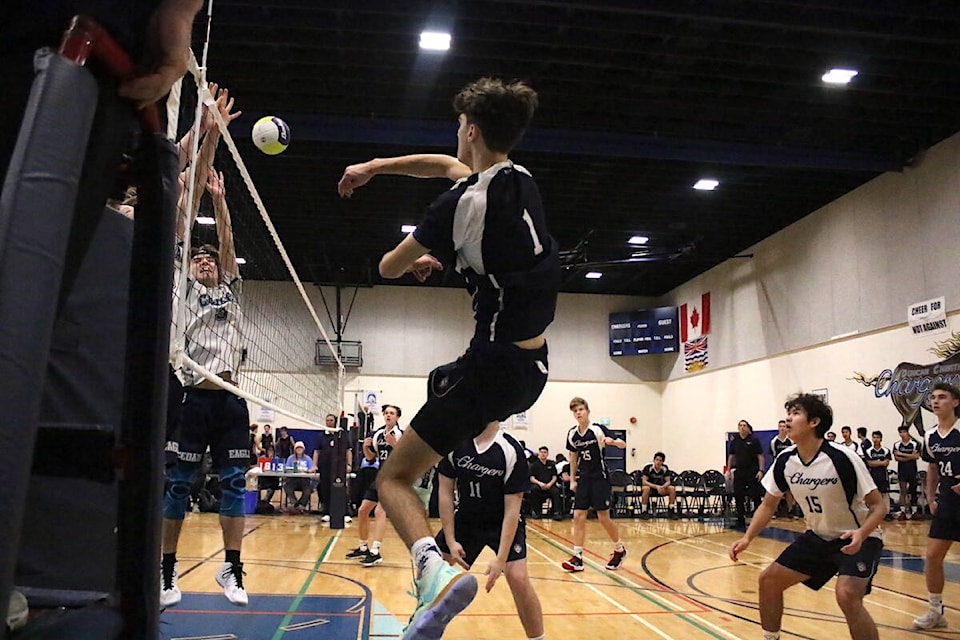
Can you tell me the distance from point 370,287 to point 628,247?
7898mm

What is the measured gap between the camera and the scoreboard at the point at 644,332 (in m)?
23.0

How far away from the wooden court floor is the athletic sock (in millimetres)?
3070

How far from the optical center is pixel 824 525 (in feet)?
15.5

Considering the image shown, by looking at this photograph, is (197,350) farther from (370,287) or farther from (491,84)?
(370,287)

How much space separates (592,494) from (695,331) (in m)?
13.7

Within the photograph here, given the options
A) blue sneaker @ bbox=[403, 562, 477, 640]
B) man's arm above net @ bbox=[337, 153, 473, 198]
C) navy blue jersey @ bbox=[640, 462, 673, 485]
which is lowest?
navy blue jersey @ bbox=[640, 462, 673, 485]

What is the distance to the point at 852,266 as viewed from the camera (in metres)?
15.1

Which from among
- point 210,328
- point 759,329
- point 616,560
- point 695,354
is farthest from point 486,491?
point 695,354

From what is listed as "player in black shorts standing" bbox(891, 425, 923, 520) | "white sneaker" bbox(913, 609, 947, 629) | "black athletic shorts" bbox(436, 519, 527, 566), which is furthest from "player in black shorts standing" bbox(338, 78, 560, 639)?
"player in black shorts standing" bbox(891, 425, 923, 520)

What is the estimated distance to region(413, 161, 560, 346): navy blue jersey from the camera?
246 cm

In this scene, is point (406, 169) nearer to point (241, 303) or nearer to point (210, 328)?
point (210, 328)

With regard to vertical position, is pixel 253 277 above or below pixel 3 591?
above

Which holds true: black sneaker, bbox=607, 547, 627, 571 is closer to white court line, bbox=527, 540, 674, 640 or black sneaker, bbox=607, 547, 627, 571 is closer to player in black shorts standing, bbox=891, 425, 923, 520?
white court line, bbox=527, 540, 674, 640

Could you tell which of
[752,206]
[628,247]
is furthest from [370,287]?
[752,206]
